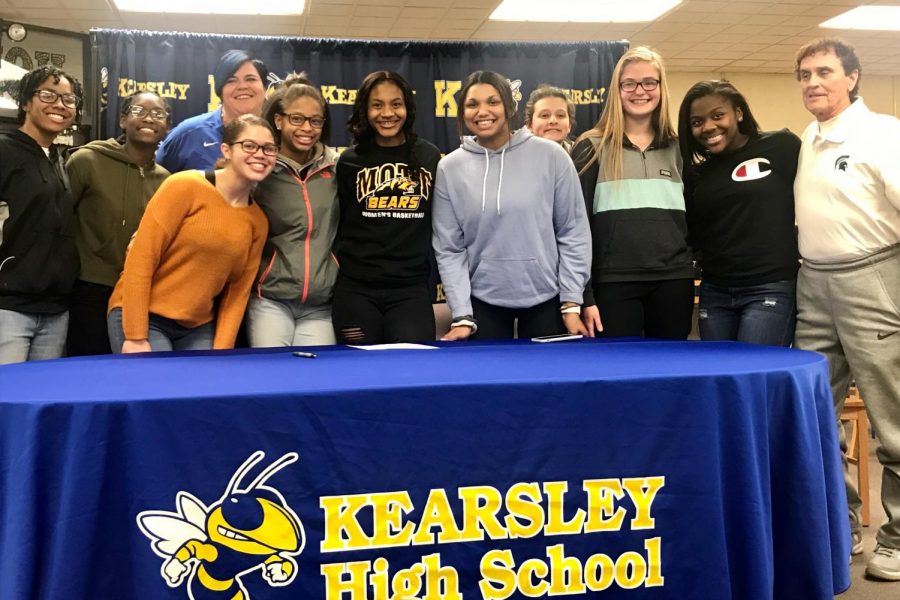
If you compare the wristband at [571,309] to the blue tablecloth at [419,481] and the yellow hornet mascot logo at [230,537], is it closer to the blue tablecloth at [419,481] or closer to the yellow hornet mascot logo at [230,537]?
the blue tablecloth at [419,481]

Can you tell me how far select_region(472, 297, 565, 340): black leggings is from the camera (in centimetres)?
234

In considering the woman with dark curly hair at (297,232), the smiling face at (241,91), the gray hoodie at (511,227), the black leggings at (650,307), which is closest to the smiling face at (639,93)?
the gray hoodie at (511,227)

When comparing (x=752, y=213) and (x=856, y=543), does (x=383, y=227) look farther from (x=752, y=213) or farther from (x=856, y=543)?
(x=856, y=543)

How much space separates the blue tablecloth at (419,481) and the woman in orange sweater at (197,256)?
626mm

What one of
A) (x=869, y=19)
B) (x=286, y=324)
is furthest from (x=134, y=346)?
(x=869, y=19)

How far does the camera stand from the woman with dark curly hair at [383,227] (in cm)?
230

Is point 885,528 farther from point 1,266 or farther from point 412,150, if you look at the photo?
point 1,266

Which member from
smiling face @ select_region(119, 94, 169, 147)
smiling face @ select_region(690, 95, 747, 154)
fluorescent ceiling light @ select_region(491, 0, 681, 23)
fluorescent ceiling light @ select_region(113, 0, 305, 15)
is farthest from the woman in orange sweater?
fluorescent ceiling light @ select_region(491, 0, 681, 23)

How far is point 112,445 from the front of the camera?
1225 mm

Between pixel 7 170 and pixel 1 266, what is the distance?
0.98 feet

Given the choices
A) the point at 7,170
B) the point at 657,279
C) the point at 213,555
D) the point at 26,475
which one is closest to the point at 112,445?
the point at 26,475

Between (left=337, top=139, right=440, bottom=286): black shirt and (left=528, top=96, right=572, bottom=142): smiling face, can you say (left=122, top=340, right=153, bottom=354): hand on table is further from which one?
(left=528, top=96, right=572, bottom=142): smiling face

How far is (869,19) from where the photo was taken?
6844mm

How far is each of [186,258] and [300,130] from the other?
538 mm
